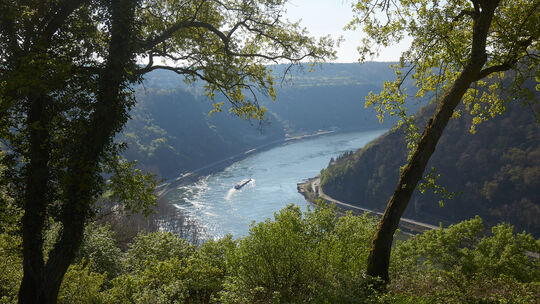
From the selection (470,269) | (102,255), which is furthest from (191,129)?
(470,269)

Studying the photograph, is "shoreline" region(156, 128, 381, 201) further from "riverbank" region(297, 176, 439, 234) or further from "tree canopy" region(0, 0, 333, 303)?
"tree canopy" region(0, 0, 333, 303)

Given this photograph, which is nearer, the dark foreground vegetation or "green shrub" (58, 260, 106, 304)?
the dark foreground vegetation

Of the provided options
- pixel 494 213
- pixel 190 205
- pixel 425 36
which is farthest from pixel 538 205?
pixel 425 36

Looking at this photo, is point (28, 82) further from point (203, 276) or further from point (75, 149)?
point (203, 276)

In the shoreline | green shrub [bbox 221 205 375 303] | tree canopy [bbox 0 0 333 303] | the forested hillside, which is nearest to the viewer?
tree canopy [bbox 0 0 333 303]

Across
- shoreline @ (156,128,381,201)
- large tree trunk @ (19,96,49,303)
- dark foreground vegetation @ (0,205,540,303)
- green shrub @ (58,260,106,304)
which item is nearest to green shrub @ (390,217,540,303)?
dark foreground vegetation @ (0,205,540,303)

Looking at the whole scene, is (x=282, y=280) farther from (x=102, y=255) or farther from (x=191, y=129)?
(x=191, y=129)

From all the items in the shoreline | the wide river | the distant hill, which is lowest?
the wide river

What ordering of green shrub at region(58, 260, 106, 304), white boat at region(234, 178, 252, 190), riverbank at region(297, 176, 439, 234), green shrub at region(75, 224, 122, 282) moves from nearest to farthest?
green shrub at region(58, 260, 106, 304)
green shrub at region(75, 224, 122, 282)
riverbank at region(297, 176, 439, 234)
white boat at region(234, 178, 252, 190)
